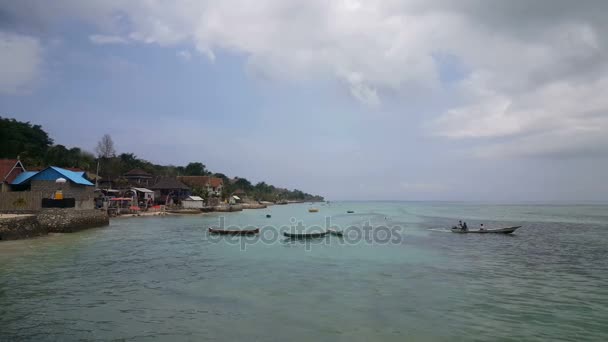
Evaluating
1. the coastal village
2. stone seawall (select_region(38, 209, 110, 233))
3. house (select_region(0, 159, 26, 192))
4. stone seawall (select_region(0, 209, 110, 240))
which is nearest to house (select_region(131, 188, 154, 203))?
the coastal village

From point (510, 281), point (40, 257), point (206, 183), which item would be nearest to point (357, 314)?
point (510, 281)

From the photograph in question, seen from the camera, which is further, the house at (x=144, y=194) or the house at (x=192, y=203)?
the house at (x=192, y=203)

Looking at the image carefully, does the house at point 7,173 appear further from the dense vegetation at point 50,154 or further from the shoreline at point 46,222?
the dense vegetation at point 50,154

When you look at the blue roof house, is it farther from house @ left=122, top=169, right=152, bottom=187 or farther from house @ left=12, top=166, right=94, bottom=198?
house @ left=122, top=169, right=152, bottom=187

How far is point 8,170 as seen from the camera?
31312 millimetres

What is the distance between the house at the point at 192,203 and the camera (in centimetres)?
6156

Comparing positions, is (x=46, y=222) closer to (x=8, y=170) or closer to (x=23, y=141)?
(x=8, y=170)

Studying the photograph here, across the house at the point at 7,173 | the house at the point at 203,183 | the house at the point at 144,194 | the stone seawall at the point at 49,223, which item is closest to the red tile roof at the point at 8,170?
the house at the point at 7,173

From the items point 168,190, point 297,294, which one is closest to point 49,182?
point 297,294

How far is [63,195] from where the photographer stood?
3128 centimetres

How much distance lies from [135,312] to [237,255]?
998cm

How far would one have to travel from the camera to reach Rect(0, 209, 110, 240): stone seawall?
74.4ft

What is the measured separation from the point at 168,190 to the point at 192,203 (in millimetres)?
4455

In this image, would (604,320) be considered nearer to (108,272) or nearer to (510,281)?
(510,281)
